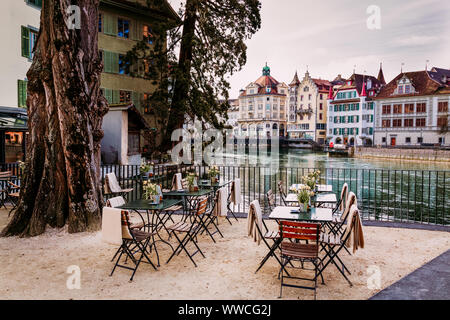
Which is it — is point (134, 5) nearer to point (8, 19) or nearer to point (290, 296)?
point (8, 19)

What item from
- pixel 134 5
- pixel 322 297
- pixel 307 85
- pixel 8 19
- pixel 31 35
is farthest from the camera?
pixel 307 85

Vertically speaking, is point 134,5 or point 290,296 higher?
point 134,5

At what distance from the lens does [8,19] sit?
16.7 meters

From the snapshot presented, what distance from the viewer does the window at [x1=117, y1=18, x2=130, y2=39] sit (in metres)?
25.1

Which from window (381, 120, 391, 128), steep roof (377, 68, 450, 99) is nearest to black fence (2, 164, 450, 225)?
steep roof (377, 68, 450, 99)

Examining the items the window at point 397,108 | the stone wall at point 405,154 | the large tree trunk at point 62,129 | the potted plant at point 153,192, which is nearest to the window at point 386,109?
the window at point 397,108

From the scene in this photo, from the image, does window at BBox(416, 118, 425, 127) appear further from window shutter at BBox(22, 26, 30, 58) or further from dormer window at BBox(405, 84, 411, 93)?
window shutter at BBox(22, 26, 30, 58)

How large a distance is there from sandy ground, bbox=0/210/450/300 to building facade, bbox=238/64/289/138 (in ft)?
268

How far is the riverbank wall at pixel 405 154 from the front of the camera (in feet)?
134

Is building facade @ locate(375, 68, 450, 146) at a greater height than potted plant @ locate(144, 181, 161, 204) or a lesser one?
greater

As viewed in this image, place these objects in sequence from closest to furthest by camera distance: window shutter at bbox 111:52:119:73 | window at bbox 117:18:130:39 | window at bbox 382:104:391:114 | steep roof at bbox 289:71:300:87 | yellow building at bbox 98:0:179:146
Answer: yellow building at bbox 98:0:179:146, window shutter at bbox 111:52:119:73, window at bbox 117:18:130:39, window at bbox 382:104:391:114, steep roof at bbox 289:71:300:87

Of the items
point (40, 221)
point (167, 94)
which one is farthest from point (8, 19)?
point (40, 221)

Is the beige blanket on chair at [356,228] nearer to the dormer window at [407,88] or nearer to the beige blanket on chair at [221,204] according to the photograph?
the beige blanket on chair at [221,204]

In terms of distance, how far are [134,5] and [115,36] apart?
2.56 m
